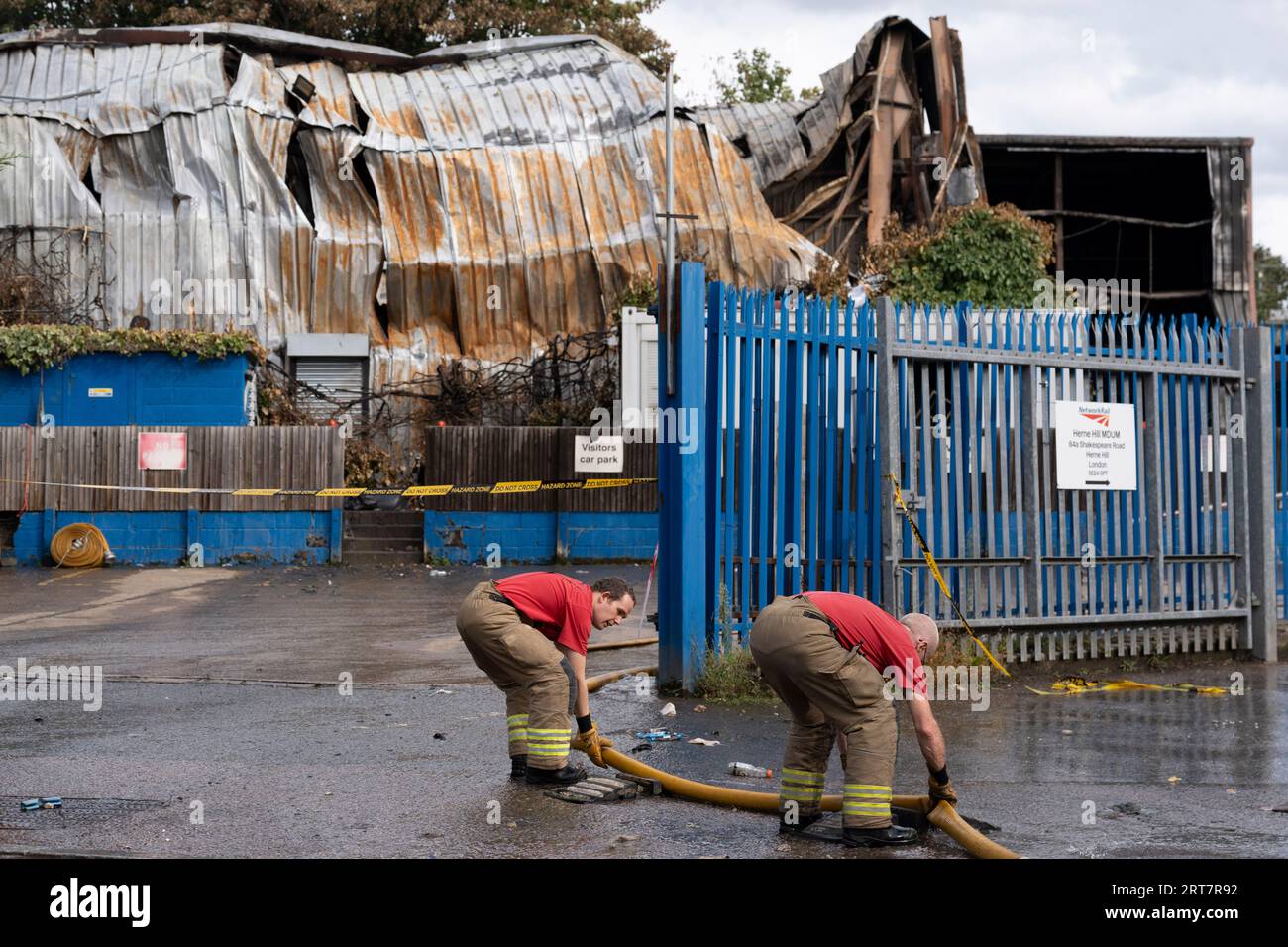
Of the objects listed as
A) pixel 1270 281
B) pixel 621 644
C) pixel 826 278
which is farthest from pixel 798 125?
pixel 1270 281

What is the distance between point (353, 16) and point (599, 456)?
18330mm

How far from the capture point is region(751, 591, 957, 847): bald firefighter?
19.6 ft

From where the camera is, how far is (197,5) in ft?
113

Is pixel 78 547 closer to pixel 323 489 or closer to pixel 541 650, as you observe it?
pixel 323 489

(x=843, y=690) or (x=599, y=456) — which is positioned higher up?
(x=599, y=456)

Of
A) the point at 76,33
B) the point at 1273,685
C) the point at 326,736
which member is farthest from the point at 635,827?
the point at 76,33

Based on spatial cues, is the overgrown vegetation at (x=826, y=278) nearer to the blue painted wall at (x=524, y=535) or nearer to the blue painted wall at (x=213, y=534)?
the blue painted wall at (x=524, y=535)

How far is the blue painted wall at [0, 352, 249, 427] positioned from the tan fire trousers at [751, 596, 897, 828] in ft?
59.3

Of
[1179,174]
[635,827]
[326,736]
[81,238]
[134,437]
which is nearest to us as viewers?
[635,827]

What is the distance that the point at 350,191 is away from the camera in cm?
2827

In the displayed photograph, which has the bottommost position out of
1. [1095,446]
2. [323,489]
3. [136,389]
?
[323,489]

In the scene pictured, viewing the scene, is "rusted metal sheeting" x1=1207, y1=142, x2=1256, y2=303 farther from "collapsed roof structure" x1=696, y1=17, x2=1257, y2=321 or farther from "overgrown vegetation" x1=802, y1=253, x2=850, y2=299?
"overgrown vegetation" x1=802, y1=253, x2=850, y2=299

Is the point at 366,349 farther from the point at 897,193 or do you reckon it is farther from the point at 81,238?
the point at 897,193

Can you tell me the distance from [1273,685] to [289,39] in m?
25.3
